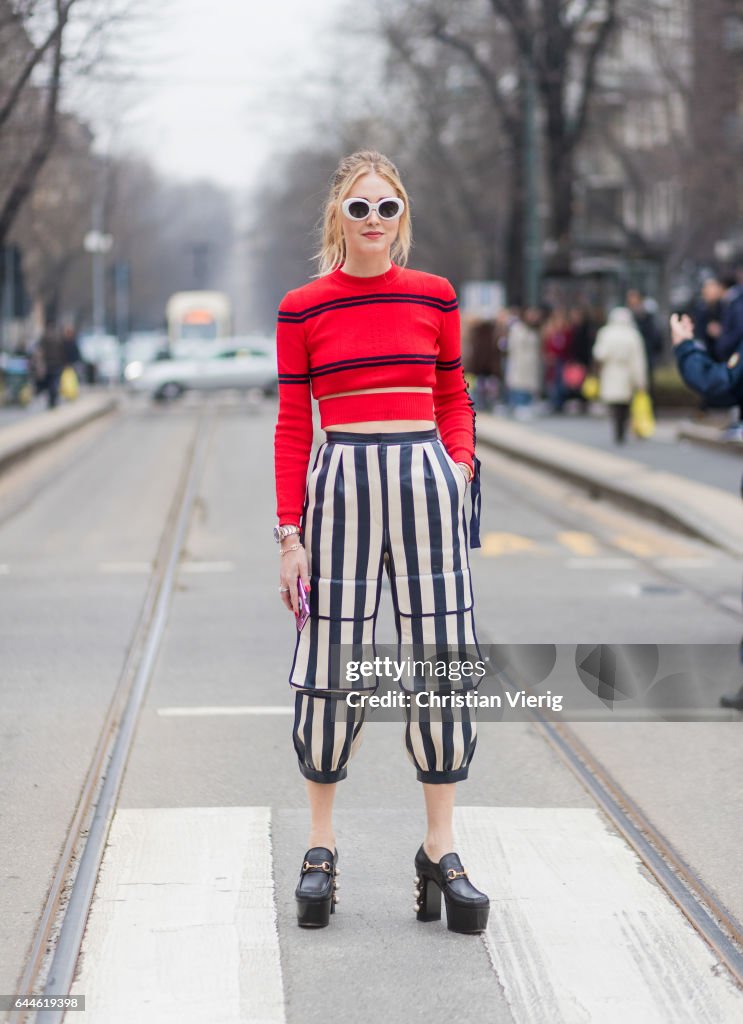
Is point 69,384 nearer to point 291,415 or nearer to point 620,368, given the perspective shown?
point 620,368

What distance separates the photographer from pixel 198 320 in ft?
208

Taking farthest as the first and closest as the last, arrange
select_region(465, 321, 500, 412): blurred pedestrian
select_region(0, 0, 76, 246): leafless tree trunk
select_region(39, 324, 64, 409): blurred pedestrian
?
select_region(39, 324, 64, 409): blurred pedestrian, select_region(465, 321, 500, 412): blurred pedestrian, select_region(0, 0, 76, 246): leafless tree trunk

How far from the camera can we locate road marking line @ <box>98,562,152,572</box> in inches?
458

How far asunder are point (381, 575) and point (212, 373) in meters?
40.3

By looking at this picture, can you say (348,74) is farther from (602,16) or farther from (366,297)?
(366,297)

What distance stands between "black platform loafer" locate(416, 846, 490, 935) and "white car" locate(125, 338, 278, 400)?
39269mm

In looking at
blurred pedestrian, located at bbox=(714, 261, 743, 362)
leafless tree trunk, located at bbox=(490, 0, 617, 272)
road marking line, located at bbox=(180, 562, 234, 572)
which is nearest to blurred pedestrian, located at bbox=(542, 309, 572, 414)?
leafless tree trunk, located at bbox=(490, 0, 617, 272)

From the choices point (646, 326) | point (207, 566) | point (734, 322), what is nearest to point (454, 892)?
point (734, 322)

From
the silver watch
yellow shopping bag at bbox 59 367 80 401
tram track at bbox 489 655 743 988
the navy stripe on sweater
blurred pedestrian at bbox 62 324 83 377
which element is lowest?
yellow shopping bag at bbox 59 367 80 401

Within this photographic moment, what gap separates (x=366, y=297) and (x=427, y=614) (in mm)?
745

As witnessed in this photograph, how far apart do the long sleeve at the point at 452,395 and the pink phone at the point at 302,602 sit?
1.57ft

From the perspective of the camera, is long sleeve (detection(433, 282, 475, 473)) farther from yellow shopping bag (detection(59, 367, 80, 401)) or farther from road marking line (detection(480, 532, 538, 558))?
yellow shopping bag (detection(59, 367, 80, 401))

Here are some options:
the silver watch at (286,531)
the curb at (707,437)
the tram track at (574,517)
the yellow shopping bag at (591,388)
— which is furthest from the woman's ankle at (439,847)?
the yellow shopping bag at (591,388)

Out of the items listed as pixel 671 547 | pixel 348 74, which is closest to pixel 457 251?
pixel 348 74
